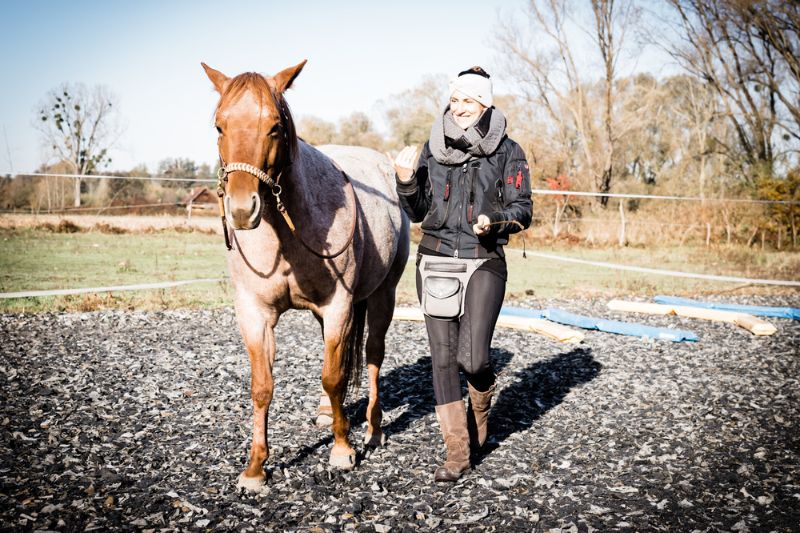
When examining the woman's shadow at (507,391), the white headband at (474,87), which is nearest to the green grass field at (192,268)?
the woman's shadow at (507,391)

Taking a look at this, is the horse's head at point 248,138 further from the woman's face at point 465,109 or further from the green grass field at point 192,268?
the green grass field at point 192,268

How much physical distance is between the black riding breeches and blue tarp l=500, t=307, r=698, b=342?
4701 millimetres

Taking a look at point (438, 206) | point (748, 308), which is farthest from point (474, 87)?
point (748, 308)

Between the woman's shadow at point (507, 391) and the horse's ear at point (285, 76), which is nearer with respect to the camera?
the horse's ear at point (285, 76)

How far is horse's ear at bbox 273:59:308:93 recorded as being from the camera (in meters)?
2.89

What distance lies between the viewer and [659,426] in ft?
14.7

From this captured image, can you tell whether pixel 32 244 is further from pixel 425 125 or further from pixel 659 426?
pixel 425 125

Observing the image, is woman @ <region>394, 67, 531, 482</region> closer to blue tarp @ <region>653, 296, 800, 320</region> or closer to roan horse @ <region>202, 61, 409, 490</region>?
roan horse @ <region>202, 61, 409, 490</region>

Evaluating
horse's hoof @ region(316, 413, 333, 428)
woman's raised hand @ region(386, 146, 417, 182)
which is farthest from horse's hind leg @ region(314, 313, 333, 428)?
woman's raised hand @ region(386, 146, 417, 182)

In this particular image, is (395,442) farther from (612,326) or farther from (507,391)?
→ (612,326)

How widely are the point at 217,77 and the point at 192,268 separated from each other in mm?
10678

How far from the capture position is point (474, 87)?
3.33 metres

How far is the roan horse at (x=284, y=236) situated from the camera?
2625 mm

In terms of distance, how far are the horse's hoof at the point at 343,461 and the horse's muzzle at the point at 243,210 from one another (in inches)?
70.0
